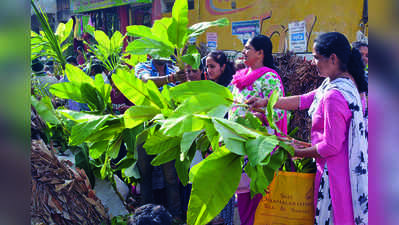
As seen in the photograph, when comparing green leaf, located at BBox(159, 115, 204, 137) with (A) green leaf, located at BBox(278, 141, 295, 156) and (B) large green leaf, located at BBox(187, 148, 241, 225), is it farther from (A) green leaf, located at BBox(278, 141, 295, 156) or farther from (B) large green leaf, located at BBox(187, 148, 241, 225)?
(A) green leaf, located at BBox(278, 141, 295, 156)

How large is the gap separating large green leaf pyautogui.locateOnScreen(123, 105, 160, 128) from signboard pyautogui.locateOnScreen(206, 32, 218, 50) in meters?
6.00

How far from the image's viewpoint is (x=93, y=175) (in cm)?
287

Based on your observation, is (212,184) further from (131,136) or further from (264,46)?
(264,46)

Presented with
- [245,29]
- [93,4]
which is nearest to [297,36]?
[245,29]

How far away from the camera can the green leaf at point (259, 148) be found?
1153mm

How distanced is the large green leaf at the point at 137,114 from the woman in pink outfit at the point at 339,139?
2.13 ft

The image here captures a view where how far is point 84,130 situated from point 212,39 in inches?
241

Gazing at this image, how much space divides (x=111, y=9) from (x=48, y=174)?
914cm

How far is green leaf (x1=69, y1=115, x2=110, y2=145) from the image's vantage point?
145cm

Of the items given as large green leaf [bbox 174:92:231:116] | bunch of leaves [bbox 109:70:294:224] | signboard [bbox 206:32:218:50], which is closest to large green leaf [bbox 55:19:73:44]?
bunch of leaves [bbox 109:70:294:224]

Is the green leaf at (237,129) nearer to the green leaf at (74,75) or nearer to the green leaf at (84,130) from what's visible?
the green leaf at (84,130)
